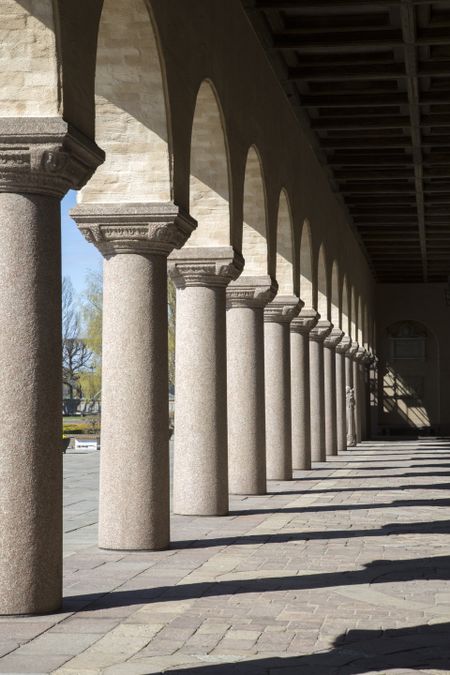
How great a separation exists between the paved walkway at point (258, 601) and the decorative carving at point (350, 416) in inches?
858

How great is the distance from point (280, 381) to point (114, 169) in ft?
30.2

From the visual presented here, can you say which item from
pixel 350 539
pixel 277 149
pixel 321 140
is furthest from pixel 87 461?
pixel 350 539

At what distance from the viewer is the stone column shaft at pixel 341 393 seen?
33.4 meters

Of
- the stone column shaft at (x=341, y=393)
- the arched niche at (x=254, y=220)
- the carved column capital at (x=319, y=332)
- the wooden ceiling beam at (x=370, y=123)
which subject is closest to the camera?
the arched niche at (x=254, y=220)

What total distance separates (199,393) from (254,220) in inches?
203

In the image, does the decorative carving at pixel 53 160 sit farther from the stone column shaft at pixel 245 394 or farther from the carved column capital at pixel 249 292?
the carved column capital at pixel 249 292

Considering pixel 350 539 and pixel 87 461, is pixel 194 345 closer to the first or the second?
pixel 350 539

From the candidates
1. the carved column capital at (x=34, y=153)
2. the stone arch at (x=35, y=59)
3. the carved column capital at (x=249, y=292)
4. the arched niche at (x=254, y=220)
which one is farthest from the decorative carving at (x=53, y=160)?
the arched niche at (x=254, y=220)

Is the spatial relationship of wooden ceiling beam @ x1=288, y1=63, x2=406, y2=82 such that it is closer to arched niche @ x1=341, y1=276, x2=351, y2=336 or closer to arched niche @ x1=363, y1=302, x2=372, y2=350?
arched niche @ x1=341, y1=276, x2=351, y2=336

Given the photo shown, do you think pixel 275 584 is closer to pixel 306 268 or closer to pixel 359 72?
pixel 359 72

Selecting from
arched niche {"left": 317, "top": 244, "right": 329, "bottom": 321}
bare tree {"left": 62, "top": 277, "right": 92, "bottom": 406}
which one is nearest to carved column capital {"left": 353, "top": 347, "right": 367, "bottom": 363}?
arched niche {"left": 317, "top": 244, "right": 329, "bottom": 321}

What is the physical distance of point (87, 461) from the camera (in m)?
29.1

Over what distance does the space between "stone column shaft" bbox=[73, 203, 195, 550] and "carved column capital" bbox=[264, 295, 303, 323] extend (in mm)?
9417

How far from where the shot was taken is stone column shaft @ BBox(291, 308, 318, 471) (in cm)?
2311
